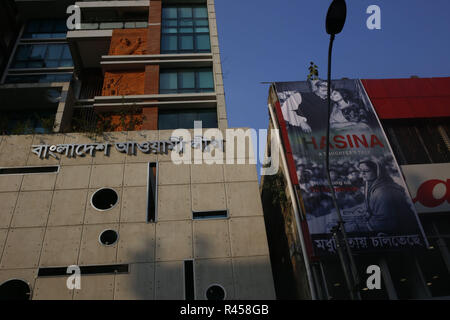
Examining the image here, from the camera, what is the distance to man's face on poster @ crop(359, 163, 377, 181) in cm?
2052

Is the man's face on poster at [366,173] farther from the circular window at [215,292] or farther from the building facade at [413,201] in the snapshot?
the circular window at [215,292]

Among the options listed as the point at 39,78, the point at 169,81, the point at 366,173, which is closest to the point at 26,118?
the point at 39,78

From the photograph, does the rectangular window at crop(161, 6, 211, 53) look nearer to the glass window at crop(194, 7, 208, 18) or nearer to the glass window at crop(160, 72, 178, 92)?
the glass window at crop(194, 7, 208, 18)

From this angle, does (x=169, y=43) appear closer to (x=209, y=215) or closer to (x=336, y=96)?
(x=336, y=96)

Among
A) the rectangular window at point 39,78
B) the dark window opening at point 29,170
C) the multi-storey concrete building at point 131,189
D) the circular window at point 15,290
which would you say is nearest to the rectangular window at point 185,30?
the multi-storey concrete building at point 131,189

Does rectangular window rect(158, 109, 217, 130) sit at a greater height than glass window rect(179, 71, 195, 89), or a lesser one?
lesser

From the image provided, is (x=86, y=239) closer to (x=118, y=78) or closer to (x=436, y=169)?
(x=118, y=78)

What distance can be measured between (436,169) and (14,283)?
24125 millimetres

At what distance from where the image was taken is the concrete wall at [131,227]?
15.7 metres

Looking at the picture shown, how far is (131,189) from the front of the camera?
60.0 feet

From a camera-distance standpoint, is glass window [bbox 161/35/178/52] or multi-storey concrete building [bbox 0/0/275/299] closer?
multi-storey concrete building [bbox 0/0/275/299]

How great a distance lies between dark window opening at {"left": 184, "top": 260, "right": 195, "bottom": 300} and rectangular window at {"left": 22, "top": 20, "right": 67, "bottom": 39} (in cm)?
2511

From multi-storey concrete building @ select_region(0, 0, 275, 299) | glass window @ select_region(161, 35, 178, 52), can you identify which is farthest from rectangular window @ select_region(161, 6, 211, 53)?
multi-storey concrete building @ select_region(0, 0, 275, 299)

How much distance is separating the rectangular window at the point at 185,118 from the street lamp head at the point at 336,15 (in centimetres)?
1220
